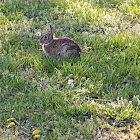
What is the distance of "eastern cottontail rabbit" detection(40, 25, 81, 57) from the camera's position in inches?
219

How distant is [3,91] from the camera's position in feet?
16.4

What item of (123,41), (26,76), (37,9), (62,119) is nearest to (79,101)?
(62,119)

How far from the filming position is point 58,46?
566 centimetres

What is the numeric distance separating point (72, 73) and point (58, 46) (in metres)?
0.47

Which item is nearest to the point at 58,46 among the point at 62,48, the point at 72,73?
the point at 62,48

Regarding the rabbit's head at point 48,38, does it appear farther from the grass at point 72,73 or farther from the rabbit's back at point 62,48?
the grass at point 72,73

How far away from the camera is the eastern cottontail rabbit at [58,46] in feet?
18.2

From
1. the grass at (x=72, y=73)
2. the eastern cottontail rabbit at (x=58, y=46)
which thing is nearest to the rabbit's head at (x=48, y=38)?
the eastern cottontail rabbit at (x=58, y=46)

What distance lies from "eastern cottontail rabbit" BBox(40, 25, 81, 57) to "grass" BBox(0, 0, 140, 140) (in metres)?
0.10

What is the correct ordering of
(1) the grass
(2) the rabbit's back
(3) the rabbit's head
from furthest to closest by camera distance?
(3) the rabbit's head, (2) the rabbit's back, (1) the grass

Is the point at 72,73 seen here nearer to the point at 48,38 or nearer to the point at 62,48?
the point at 62,48

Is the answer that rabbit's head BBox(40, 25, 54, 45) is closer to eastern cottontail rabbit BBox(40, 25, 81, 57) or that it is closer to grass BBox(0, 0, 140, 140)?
eastern cottontail rabbit BBox(40, 25, 81, 57)

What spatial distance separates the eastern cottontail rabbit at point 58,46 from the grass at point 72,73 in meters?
0.10

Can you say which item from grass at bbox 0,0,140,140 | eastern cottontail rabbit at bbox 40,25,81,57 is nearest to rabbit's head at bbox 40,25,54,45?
eastern cottontail rabbit at bbox 40,25,81,57
